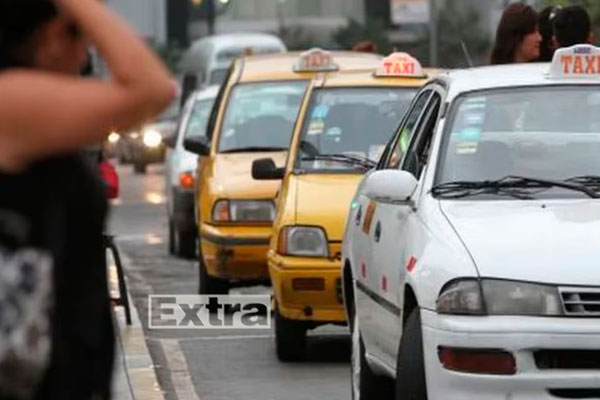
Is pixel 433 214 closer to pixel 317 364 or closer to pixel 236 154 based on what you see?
pixel 317 364

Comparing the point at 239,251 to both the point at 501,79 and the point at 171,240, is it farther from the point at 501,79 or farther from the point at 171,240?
the point at 171,240

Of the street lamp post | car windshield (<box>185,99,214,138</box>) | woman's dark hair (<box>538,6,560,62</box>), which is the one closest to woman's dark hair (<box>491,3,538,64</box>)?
woman's dark hair (<box>538,6,560,62</box>)

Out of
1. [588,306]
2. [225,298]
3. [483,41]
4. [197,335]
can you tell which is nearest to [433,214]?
[588,306]

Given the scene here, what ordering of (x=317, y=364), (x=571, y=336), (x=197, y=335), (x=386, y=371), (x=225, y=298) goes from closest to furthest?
(x=571, y=336), (x=386, y=371), (x=317, y=364), (x=197, y=335), (x=225, y=298)

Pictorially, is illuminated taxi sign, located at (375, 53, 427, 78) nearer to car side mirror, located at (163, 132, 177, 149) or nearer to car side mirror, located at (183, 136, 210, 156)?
car side mirror, located at (183, 136, 210, 156)

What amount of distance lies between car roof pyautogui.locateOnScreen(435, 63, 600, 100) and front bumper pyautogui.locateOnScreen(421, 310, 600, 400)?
5.48 ft

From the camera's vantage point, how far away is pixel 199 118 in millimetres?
21250

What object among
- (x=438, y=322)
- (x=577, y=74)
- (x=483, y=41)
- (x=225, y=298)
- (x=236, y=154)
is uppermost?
(x=577, y=74)

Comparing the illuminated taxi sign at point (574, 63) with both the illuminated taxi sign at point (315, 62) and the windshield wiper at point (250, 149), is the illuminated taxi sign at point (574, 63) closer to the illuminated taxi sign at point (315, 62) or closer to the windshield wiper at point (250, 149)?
the illuminated taxi sign at point (315, 62)

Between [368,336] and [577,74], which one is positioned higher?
[577,74]

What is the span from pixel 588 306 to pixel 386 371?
159 cm

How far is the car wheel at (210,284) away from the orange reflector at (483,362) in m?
7.37

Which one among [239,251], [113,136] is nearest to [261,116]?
[239,251]

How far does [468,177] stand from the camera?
8.12 meters
